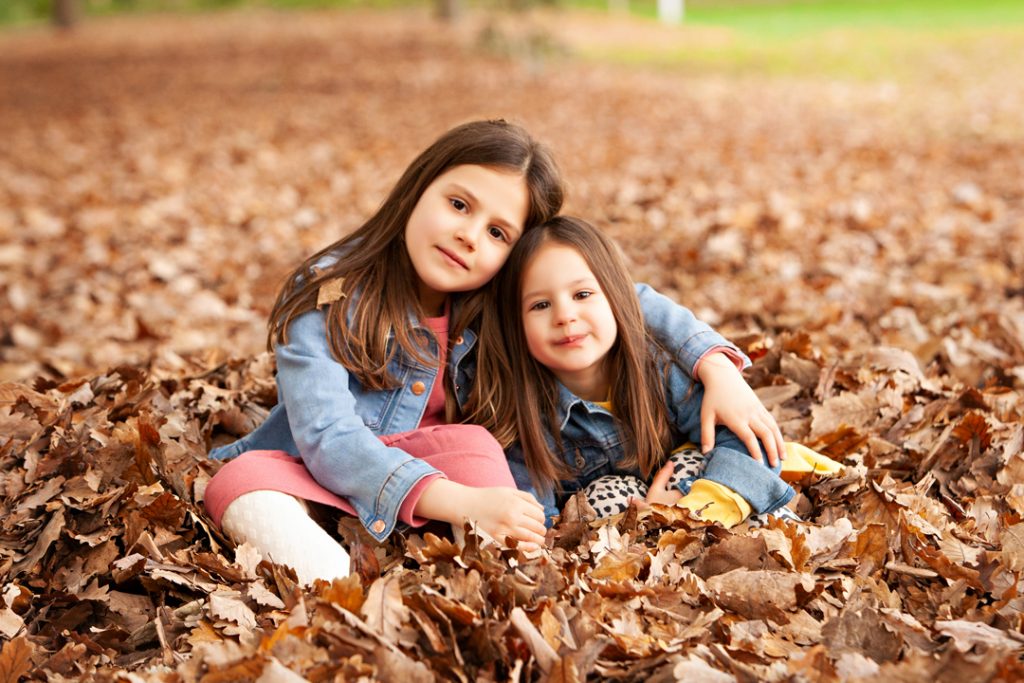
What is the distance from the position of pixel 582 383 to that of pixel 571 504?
40cm

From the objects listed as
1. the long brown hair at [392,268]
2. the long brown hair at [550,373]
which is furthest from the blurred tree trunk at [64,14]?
the long brown hair at [550,373]

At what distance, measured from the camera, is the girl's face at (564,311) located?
2889 mm

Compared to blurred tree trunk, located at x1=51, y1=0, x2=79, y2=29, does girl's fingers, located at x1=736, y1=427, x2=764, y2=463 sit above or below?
below

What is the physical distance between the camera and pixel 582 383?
3.09 meters

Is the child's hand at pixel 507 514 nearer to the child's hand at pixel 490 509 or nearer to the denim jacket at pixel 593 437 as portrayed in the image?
the child's hand at pixel 490 509

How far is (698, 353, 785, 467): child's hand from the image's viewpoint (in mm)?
2834

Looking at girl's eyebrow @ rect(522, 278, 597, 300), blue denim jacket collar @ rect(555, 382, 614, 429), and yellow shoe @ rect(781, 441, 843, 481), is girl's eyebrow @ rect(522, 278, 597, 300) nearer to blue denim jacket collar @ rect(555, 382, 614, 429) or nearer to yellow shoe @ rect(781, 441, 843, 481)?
blue denim jacket collar @ rect(555, 382, 614, 429)

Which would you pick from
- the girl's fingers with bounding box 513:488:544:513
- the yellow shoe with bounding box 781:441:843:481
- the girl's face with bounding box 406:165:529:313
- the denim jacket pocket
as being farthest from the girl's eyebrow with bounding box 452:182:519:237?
the yellow shoe with bounding box 781:441:843:481

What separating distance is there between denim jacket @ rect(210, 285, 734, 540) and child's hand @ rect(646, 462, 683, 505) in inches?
13.1

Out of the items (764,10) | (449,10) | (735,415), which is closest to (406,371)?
(735,415)

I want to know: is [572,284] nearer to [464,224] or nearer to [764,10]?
[464,224]

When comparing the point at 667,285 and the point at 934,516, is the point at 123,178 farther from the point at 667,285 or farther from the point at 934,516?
the point at 934,516

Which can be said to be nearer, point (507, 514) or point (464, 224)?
point (507, 514)

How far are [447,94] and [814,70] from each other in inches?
298
